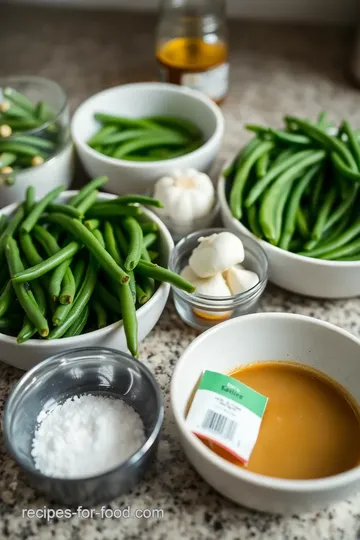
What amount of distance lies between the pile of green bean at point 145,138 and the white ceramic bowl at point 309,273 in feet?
0.91

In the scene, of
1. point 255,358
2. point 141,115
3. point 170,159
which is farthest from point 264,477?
point 141,115

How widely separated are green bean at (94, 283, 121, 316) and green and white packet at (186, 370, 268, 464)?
0.18m

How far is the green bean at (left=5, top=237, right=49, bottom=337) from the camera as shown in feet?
2.94

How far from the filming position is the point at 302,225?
1.11 meters

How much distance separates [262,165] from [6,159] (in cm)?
50

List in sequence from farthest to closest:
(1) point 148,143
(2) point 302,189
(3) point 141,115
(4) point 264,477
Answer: (3) point 141,115
(1) point 148,143
(2) point 302,189
(4) point 264,477

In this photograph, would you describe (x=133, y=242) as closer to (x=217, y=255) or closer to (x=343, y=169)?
(x=217, y=255)

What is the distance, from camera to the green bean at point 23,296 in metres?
0.90

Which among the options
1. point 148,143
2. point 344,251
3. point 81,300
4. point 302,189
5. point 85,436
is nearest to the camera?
point 85,436

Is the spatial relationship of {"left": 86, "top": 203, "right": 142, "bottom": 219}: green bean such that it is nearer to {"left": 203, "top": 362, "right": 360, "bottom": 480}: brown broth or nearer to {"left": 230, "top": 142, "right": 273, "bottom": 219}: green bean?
{"left": 230, "top": 142, "right": 273, "bottom": 219}: green bean

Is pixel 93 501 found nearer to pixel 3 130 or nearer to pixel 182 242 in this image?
pixel 182 242

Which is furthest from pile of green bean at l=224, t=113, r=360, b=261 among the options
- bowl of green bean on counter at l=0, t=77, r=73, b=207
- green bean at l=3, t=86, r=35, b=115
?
green bean at l=3, t=86, r=35, b=115

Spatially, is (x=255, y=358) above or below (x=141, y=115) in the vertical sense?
below

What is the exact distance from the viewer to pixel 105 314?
971 millimetres
